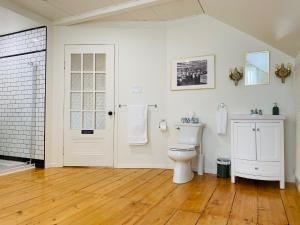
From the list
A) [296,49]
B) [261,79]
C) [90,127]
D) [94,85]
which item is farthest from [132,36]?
[296,49]

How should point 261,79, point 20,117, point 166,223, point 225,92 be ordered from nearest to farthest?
point 166,223, point 261,79, point 225,92, point 20,117

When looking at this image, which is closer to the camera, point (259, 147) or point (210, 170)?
point (259, 147)

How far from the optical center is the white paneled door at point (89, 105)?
3.89 meters

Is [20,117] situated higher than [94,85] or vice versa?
[94,85]

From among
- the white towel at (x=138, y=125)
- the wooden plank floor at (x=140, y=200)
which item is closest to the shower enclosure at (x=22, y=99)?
the wooden plank floor at (x=140, y=200)

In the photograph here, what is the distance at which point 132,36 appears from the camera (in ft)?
12.8

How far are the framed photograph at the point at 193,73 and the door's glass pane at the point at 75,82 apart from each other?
63.2 inches

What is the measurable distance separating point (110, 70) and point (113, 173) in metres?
1.70

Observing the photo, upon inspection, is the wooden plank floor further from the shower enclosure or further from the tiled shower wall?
the tiled shower wall

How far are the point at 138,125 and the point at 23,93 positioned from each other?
2.22 m

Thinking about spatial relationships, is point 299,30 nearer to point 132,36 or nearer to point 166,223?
point 166,223

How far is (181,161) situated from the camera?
2998 mm

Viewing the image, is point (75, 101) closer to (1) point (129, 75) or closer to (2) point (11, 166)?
(1) point (129, 75)

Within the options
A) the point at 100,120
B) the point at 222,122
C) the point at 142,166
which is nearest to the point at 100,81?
A: the point at 100,120
